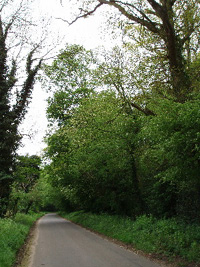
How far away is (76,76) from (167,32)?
613 inches

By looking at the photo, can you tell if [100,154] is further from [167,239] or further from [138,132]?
[167,239]

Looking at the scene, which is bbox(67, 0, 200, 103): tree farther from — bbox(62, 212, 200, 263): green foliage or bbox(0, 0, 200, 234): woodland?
bbox(62, 212, 200, 263): green foliage

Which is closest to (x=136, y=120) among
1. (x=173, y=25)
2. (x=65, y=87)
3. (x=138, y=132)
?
(x=138, y=132)

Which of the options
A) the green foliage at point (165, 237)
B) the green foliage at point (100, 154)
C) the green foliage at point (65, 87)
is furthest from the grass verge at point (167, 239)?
the green foliage at point (65, 87)

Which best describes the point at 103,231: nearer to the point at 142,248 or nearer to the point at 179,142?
the point at 142,248

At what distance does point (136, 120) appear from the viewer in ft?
41.3

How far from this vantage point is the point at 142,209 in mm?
15406

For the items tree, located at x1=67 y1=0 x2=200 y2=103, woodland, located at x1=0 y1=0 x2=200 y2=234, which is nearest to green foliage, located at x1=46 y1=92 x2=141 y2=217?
woodland, located at x1=0 y1=0 x2=200 y2=234

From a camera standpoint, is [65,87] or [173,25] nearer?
[173,25]

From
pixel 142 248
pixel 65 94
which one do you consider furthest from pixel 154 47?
pixel 65 94

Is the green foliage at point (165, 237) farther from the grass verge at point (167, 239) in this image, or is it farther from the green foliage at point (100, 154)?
the green foliage at point (100, 154)

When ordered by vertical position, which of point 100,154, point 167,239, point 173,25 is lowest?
point 167,239

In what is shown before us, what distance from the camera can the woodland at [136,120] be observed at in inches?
317

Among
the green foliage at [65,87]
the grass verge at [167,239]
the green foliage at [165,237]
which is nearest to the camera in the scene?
the grass verge at [167,239]
